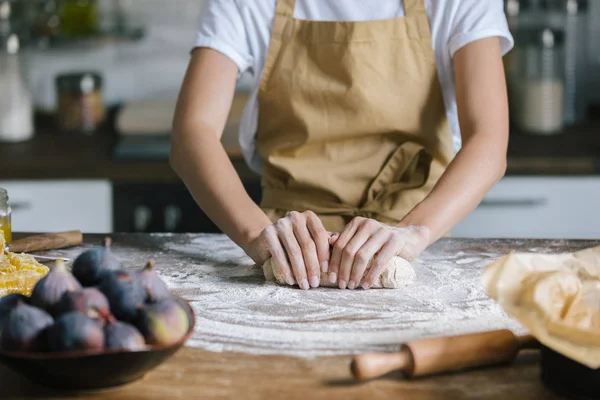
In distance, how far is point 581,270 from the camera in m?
1.06

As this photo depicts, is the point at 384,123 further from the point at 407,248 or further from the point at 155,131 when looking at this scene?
the point at 155,131

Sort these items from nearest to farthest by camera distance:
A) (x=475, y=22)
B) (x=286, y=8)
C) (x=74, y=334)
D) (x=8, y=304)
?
(x=74, y=334) < (x=8, y=304) < (x=475, y=22) < (x=286, y=8)

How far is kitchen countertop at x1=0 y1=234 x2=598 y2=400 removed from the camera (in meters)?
0.93

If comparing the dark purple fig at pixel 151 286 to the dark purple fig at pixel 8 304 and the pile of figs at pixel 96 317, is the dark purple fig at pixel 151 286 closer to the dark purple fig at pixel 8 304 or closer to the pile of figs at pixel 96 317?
the pile of figs at pixel 96 317

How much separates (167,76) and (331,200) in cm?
150

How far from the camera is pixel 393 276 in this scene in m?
1.32

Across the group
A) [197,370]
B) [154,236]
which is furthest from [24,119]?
[197,370]

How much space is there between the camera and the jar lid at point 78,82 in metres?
2.84

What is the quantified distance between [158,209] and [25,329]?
166 cm

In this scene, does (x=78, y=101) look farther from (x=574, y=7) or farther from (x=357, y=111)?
(x=574, y=7)

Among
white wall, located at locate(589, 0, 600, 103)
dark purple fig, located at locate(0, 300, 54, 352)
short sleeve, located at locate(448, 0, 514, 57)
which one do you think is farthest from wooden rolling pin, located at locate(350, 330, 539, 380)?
white wall, located at locate(589, 0, 600, 103)

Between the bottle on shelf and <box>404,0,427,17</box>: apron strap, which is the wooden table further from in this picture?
the bottle on shelf

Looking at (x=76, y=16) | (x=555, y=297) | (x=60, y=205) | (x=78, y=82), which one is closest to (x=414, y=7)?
(x=555, y=297)

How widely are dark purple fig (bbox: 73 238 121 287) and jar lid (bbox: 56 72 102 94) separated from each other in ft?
6.50
